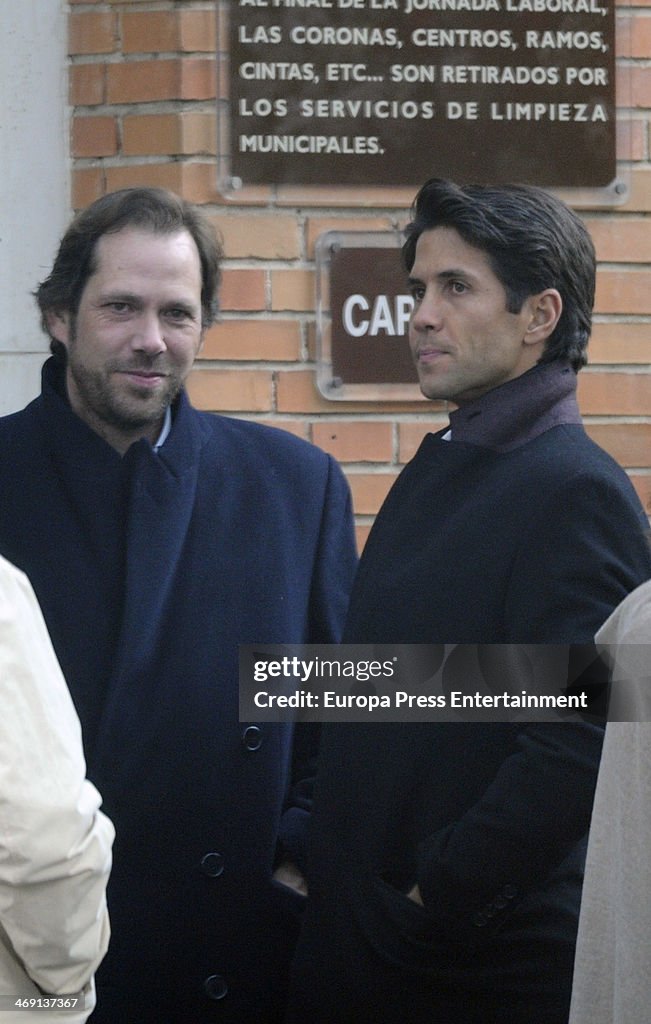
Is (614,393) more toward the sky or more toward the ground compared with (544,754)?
more toward the sky

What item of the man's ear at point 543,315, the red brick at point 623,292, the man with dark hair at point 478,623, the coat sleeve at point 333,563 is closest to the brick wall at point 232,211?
the red brick at point 623,292

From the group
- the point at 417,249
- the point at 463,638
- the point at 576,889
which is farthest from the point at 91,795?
the point at 417,249

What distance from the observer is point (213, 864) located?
2.47m

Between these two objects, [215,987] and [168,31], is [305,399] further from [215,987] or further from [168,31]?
[215,987]

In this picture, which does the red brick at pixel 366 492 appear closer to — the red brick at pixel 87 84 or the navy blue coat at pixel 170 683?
the navy blue coat at pixel 170 683

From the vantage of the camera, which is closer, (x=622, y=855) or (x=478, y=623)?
(x=622, y=855)

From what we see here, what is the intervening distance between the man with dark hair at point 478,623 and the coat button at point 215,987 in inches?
6.1

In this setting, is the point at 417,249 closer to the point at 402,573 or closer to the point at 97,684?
the point at 402,573

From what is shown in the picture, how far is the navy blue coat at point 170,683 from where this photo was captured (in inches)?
96.1

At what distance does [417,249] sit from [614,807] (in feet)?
3.67

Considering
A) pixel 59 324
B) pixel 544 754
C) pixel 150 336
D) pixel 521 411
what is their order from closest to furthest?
pixel 544 754
pixel 521 411
pixel 150 336
pixel 59 324

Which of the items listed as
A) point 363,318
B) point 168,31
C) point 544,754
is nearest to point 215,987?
point 544,754

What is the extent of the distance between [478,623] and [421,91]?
58.1 inches

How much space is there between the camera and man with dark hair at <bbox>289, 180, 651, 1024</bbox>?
2059mm
